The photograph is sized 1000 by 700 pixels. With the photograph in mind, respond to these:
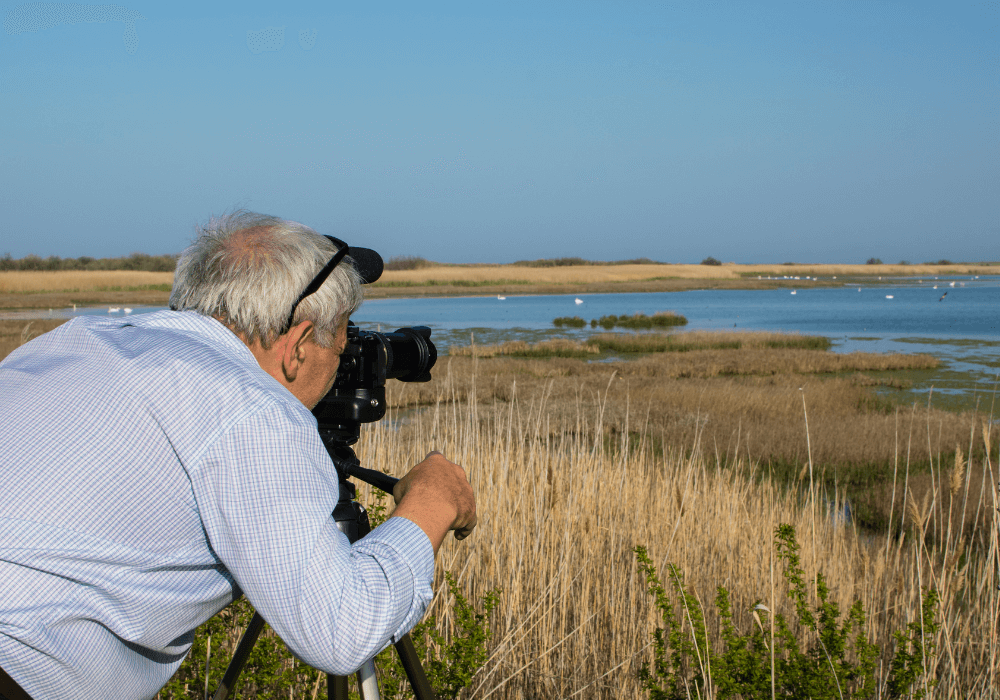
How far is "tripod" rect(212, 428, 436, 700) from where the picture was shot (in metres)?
1.43

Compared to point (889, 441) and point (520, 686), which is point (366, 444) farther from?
point (889, 441)

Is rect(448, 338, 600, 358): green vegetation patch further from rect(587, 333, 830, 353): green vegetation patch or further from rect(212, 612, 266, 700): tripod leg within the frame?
rect(212, 612, 266, 700): tripod leg

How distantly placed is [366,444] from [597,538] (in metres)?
1.76

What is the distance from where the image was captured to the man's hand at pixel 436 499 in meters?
1.14

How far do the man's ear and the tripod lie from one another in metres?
0.25

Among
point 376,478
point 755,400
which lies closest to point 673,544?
point 376,478

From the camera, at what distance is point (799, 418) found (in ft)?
33.9

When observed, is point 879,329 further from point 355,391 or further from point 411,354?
point 355,391

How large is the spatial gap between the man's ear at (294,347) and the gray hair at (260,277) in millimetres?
14

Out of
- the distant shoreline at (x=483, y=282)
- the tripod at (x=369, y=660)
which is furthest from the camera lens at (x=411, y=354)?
the distant shoreline at (x=483, y=282)

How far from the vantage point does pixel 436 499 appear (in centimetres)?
117

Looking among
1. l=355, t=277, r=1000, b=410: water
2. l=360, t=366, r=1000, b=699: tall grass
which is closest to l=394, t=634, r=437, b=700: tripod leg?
l=360, t=366, r=1000, b=699: tall grass

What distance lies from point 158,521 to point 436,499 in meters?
0.42

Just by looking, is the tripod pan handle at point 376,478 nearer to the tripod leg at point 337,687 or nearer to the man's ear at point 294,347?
the man's ear at point 294,347
